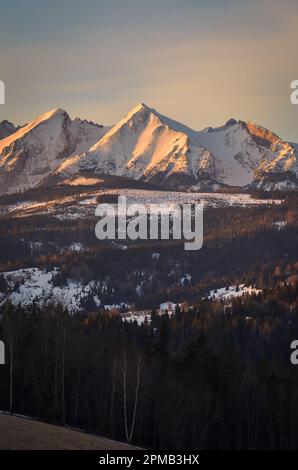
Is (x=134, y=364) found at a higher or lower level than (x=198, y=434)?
higher

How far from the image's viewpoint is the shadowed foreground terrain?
236 feet

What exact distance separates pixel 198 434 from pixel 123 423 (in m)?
8.55

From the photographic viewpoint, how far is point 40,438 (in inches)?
3007

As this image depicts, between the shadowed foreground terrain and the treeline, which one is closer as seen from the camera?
the shadowed foreground terrain

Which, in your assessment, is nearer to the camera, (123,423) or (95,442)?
(95,442)

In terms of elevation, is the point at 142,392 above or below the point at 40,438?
above

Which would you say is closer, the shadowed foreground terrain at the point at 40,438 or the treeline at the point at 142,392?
the shadowed foreground terrain at the point at 40,438

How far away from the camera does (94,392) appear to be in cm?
11444

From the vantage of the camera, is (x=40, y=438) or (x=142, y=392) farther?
(x=142, y=392)

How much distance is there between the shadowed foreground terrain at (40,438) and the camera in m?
71.9
